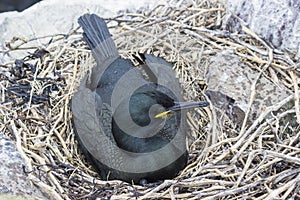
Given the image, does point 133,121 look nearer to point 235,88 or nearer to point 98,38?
point 235,88

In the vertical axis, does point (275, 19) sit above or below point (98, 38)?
above

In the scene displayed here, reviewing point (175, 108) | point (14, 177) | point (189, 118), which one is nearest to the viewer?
point (14, 177)

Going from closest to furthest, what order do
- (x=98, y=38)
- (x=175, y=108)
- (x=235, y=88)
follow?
(x=175, y=108), (x=235, y=88), (x=98, y=38)

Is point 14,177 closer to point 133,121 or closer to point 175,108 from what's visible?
point 133,121

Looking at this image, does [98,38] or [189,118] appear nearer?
[189,118]

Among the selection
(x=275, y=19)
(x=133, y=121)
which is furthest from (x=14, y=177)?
(x=275, y=19)

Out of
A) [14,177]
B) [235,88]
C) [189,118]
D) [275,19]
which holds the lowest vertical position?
[14,177]

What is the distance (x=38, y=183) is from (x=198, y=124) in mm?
955

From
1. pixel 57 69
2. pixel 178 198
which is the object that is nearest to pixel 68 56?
pixel 57 69

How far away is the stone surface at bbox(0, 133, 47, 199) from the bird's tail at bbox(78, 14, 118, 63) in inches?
34.7

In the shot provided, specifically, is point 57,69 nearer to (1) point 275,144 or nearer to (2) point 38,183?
(2) point 38,183

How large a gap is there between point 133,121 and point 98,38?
2.60 ft

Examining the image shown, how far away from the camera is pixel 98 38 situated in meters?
3.53

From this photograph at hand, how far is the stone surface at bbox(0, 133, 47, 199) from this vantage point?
2.64 metres
